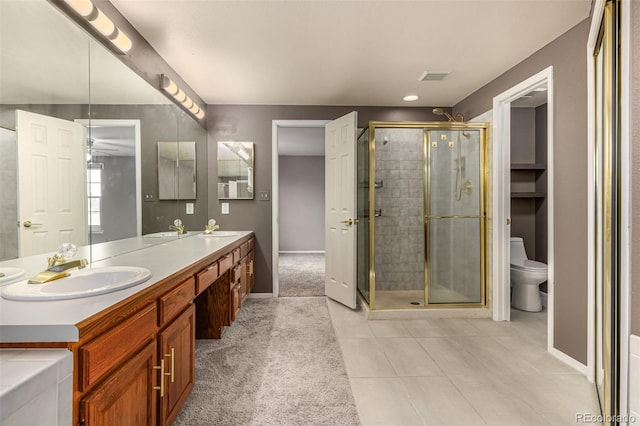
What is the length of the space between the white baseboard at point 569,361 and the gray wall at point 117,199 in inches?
120

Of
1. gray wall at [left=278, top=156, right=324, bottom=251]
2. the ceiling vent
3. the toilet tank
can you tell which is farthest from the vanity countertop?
→ gray wall at [left=278, top=156, right=324, bottom=251]

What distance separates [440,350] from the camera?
2.30 meters

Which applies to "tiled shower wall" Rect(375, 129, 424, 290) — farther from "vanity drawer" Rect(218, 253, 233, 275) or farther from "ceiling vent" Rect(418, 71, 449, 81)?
"vanity drawer" Rect(218, 253, 233, 275)

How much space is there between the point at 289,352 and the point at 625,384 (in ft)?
5.93

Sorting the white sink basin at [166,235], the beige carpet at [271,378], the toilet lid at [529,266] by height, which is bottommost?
the beige carpet at [271,378]

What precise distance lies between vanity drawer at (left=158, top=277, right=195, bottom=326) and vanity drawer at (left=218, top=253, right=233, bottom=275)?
1.86ft

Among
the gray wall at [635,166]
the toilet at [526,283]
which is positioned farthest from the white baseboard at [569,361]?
the gray wall at [635,166]

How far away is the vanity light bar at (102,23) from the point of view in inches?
58.8

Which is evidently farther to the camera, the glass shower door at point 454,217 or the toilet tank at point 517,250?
the toilet tank at point 517,250

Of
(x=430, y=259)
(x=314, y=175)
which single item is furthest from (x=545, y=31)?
Result: (x=314, y=175)

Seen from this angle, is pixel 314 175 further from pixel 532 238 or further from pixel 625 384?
pixel 625 384

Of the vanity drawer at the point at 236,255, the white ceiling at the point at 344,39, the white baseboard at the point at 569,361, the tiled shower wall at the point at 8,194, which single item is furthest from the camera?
the vanity drawer at the point at 236,255

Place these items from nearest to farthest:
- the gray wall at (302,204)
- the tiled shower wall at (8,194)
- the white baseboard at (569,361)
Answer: the tiled shower wall at (8,194) < the white baseboard at (569,361) < the gray wall at (302,204)

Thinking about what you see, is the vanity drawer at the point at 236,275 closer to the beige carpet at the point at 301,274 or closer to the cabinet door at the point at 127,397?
the beige carpet at the point at 301,274
